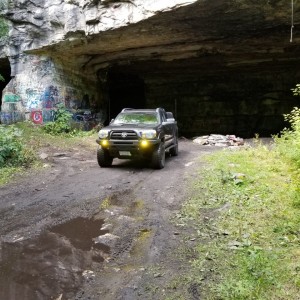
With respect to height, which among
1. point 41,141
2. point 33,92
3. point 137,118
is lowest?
point 41,141

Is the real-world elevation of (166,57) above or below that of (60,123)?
above

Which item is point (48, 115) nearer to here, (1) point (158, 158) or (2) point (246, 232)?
(1) point (158, 158)

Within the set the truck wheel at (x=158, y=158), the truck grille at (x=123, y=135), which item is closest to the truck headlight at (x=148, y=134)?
the truck grille at (x=123, y=135)

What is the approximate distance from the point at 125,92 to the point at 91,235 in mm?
22166

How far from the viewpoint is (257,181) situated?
23.5 feet

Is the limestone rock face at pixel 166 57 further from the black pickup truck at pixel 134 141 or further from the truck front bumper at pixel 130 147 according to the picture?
the truck front bumper at pixel 130 147

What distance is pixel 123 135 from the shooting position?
29.9ft

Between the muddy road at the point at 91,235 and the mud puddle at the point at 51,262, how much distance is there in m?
0.01

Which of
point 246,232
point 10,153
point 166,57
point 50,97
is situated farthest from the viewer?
point 166,57

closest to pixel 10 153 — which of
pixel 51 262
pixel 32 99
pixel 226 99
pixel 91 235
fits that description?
pixel 91 235

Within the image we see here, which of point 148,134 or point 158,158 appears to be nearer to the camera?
point 148,134

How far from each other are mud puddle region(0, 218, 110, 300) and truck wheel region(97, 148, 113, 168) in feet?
14.4

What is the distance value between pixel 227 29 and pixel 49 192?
11096 millimetres

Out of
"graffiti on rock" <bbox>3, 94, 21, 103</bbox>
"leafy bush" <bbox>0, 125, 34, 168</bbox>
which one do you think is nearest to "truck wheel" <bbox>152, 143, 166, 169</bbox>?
"leafy bush" <bbox>0, 125, 34, 168</bbox>
